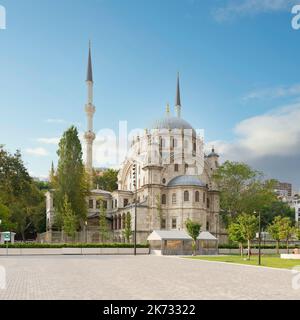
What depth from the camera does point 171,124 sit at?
2862 inches

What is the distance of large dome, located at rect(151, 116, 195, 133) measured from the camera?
7244 cm

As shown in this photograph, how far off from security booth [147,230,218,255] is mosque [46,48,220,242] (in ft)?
18.3

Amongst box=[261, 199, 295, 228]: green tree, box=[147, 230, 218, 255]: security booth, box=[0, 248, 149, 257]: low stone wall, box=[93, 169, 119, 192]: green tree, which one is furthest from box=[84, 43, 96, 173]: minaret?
box=[261, 199, 295, 228]: green tree

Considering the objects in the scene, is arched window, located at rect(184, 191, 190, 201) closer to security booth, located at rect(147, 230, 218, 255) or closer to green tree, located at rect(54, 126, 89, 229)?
security booth, located at rect(147, 230, 218, 255)

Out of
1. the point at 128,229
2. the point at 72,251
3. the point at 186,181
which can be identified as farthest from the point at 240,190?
the point at 72,251

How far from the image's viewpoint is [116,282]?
16484 millimetres

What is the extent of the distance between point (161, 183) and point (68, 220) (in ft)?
49.2

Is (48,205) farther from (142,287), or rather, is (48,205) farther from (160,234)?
(142,287)

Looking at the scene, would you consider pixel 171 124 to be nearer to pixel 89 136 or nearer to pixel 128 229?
pixel 89 136

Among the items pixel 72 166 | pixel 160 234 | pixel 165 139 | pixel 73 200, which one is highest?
pixel 165 139

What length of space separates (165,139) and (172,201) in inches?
461

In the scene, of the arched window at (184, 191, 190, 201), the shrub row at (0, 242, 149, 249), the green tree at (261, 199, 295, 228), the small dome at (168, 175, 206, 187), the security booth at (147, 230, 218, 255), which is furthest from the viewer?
the green tree at (261, 199, 295, 228)
